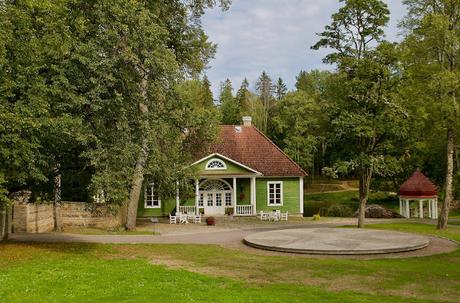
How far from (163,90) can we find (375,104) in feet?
41.1

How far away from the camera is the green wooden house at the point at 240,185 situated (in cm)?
3856

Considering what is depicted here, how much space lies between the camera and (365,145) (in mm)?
28016

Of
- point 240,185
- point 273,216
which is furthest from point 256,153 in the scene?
point 273,216

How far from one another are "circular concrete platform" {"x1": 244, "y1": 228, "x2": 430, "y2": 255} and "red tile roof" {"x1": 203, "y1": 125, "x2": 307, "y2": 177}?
16095 millimetres

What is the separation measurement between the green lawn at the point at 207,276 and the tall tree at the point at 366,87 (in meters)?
9.80

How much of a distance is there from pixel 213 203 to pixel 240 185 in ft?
8.60

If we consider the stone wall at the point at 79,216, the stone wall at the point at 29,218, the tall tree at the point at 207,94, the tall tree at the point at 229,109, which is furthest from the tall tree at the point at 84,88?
the tall tree at the point at 229,109

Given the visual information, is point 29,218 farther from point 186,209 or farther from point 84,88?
point 186,209

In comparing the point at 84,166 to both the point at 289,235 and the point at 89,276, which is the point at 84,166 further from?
the point at 289,235

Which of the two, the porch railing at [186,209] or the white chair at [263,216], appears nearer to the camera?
the white chair at [263,216]

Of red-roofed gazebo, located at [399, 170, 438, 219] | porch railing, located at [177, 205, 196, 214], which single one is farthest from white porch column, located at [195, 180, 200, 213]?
red-roofed gazebo, located at [399, 170, 438, 219]

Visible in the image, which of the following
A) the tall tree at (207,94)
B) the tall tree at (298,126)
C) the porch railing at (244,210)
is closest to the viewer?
the porch railing at (244,210)

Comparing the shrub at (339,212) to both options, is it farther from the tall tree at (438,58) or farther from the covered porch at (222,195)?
the tall tree at (438,58)

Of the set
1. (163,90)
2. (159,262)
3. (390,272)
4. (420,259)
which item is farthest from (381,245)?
(163,90)
